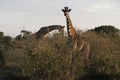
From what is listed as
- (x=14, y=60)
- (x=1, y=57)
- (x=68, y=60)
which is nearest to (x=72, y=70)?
(x=68, y=60)

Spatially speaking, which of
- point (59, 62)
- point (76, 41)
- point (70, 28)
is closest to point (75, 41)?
point (76, 41)

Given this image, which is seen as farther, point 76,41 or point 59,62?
point 76,41

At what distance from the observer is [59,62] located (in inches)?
635

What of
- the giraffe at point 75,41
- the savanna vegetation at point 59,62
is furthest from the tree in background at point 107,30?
the giraffe at point 75,41

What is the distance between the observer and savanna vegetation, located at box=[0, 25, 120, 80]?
16.1 m

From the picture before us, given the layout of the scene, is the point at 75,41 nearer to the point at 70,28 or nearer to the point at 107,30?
the point at 70,28

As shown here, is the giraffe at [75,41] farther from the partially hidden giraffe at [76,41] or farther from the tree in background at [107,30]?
the tree in background at [107,30]

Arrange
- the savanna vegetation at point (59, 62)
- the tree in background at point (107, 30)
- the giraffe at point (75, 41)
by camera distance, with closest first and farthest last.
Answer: the savanna vegetation at point (59, 62) < the giraffe at point (75, 41) < the tree in background at point (107, 30)

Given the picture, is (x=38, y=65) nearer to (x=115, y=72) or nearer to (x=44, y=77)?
(x=44, y=77)

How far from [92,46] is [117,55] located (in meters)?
1.67

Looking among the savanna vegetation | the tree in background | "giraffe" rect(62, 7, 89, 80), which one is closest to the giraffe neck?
"giraffe" rect(62, 7, 89, 80)

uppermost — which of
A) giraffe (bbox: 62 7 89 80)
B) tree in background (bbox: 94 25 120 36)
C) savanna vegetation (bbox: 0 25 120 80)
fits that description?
tree in background (bbox: 94 25 120 36)

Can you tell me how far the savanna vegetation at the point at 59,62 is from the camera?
1612 cm

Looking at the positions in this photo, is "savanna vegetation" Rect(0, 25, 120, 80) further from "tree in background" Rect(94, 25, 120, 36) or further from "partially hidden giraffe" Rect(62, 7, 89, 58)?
"tree in background" Rect(94, 25, 120, 36)
